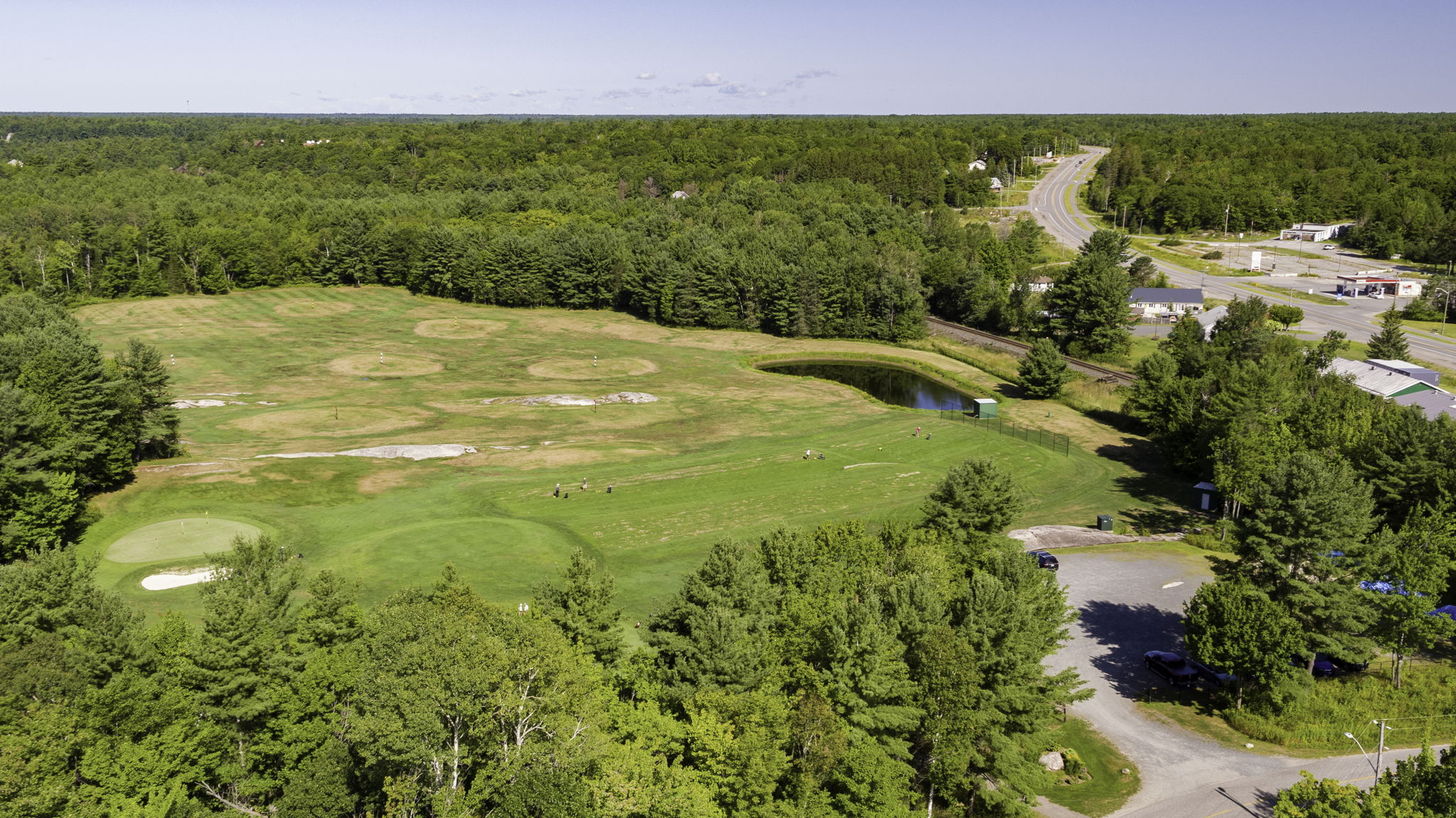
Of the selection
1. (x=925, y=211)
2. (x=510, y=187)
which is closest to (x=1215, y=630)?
(x=925, y=211)

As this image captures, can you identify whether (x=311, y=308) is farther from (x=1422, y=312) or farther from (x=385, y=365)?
(x=1422, y=312)

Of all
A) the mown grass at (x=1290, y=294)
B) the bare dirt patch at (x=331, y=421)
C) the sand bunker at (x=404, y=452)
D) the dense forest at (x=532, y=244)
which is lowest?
the sand bunker at (x=404, y=452)

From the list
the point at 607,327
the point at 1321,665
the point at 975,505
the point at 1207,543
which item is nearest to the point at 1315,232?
the point at 607,327

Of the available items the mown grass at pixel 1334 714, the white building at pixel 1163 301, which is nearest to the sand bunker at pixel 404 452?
the mown grass at pixel 1334 714

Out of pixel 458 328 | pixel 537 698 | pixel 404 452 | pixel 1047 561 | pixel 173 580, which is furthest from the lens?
pixel 458 328

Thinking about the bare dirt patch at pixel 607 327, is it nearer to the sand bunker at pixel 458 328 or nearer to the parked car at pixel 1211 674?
the sand bunker at pixel 458 328

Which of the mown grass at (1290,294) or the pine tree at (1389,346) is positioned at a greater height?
the mown grass at (1290,294)

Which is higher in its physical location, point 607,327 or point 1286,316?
point 1286,316
